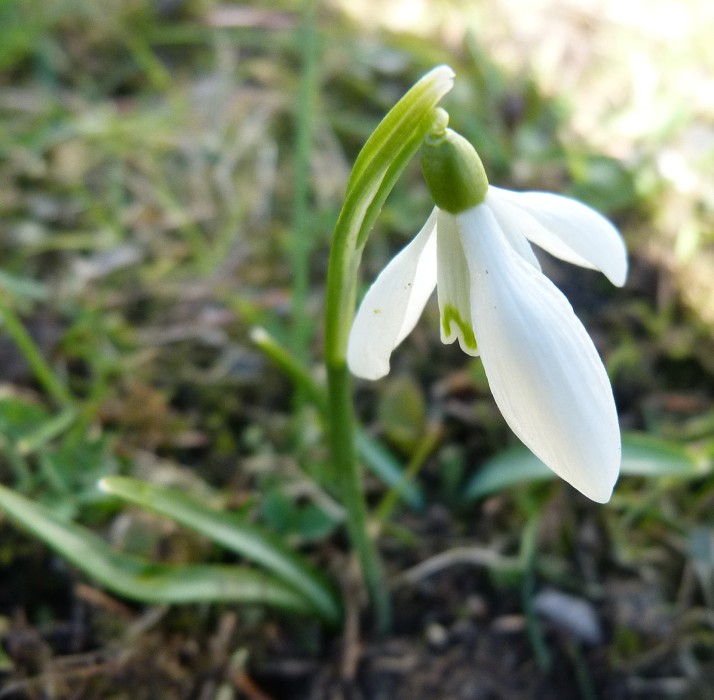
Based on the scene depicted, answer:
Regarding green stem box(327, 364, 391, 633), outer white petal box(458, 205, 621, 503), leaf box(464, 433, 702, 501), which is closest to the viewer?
outer white petal box(458, 205, 621, 503)

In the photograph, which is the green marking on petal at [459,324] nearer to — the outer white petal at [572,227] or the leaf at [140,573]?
the outer white petal at [572,227]

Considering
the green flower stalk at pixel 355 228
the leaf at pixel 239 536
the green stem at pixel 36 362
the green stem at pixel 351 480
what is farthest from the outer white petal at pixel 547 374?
the green stem at pixel 36 362

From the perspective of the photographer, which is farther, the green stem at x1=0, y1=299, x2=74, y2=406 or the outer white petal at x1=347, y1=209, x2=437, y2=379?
the green stem at x1=0, y1=299, x2=74, y2=406

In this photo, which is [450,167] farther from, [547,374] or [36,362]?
[36,362]

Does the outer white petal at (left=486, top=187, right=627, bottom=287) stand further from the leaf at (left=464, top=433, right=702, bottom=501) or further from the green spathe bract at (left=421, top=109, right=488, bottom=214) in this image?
the leaf at (left=464, top=433, right=702, bottom=501)

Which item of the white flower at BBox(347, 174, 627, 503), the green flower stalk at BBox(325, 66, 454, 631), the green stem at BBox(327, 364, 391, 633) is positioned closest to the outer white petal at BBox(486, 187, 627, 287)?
the white flower at BBox(347, 174, 627, 503)

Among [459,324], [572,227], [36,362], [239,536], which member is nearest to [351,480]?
[239,536]
